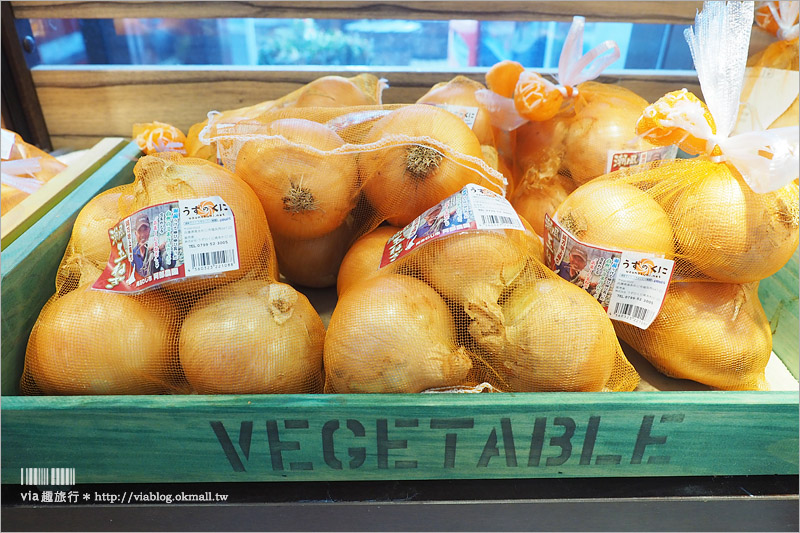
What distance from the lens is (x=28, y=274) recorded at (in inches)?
29.6

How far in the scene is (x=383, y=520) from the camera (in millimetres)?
645

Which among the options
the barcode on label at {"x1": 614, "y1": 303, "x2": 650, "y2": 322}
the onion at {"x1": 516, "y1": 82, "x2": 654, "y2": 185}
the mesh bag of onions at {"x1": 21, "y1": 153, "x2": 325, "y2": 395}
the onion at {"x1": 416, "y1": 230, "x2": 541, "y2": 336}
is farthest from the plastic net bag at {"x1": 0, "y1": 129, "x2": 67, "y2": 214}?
the barcode on label at {"x1": 614, "y1": 303, "x2": 650, "y2": 322}

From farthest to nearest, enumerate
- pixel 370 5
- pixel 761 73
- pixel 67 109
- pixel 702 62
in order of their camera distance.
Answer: pixel 67 109 < pixel 370 5 < pixel 761 73 < pixel 702 62

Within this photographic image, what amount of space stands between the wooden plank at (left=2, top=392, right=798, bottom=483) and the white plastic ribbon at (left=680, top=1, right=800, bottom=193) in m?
0.26

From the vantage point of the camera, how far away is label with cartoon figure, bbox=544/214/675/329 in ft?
2.30

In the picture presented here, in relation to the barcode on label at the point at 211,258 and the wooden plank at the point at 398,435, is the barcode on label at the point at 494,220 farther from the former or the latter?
the barcode on label at the point at 211,258

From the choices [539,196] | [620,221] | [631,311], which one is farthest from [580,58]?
[631,311]

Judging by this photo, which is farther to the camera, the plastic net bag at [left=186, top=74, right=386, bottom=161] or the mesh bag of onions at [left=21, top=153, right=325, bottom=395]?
the plastic net bag at [left=186, top=74, right=386, bottom=161]

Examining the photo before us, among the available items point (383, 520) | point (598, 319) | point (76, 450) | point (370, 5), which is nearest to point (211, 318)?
point (76, 450)

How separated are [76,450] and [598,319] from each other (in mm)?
609

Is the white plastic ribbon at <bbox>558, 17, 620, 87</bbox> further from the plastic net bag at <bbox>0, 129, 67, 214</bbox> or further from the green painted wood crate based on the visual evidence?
the plastic net bag at <bbox>0, 129, 67, 214</bbox>

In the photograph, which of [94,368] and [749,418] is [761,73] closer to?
[749,418]

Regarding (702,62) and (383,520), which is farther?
(702,62)

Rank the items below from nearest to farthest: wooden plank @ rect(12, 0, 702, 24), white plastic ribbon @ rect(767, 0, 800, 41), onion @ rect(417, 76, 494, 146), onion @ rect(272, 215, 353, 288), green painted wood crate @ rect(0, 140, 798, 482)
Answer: green painted wood crate @ rect(0, 140, 798, 482) → onion @ rect(272, 215, 353, 288) → onion @ rect(417, 76, 494, 146) → white plastic ribbon @ rect(767, 0, 800, 41) → wooden plank @ rect(12, 0, 702, 24)
